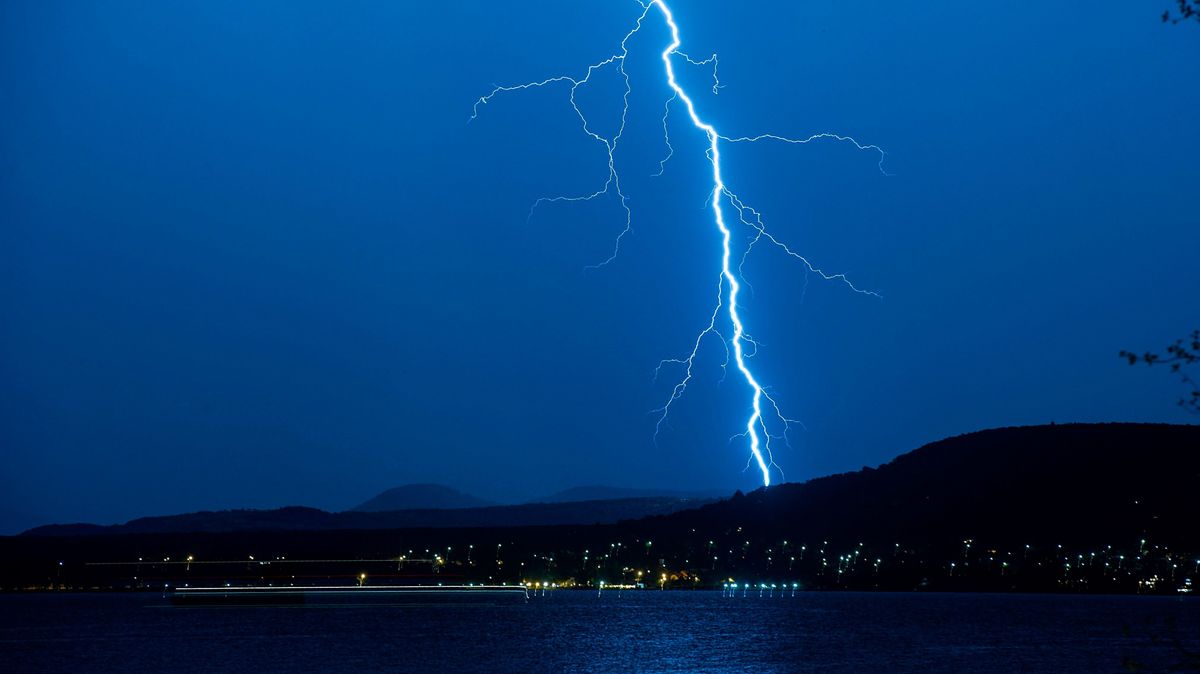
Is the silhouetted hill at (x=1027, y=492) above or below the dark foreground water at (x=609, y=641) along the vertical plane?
above

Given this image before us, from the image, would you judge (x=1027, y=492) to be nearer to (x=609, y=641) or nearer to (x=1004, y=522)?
(x=1004, y=522)

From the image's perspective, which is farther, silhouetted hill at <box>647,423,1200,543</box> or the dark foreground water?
silhouetted hill at <box>647,423,1200,543</box>

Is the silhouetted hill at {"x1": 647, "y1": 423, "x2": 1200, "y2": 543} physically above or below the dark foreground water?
above

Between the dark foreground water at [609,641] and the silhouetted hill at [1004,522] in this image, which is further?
the silhouetted hill at [1004,522]

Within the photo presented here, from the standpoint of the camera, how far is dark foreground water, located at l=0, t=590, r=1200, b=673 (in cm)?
5575

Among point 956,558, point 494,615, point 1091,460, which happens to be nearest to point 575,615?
point 494,615

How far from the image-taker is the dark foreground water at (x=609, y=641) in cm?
5575

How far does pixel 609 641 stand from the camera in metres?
72.7

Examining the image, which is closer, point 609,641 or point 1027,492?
point 609,641

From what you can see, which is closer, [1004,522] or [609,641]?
[609,641]

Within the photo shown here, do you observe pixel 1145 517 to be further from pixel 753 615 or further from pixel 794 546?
pixel 753 615

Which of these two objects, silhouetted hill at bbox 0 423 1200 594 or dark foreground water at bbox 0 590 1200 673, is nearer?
dark foreground water at bbox 0 590 1200 673

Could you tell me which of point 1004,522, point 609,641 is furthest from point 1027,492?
point 609,641

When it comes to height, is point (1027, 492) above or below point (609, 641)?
above
